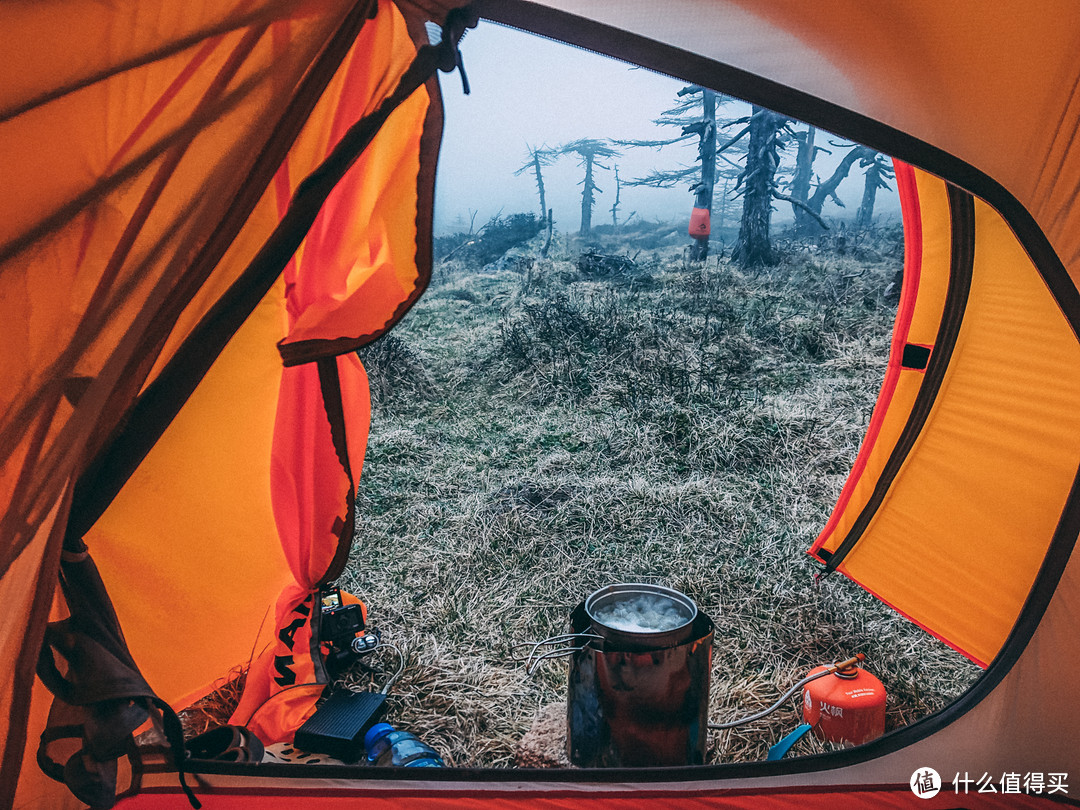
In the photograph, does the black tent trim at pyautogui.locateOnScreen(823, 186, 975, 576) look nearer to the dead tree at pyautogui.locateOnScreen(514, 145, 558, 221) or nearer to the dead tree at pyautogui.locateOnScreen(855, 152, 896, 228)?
the dead tree at pyautogui.locateOnScreen(855, 152, 896, 228)

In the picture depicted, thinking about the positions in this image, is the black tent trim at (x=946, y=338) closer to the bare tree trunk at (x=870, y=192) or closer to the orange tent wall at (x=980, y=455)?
the orange tent wall at (x=980, y=455)

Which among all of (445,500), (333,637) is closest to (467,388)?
(445,500)

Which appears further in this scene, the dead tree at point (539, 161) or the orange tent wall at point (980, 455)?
the dead tree at point (539, 161)

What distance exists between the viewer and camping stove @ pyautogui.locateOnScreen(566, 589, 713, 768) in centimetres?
176

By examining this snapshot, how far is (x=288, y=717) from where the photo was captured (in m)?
2.15

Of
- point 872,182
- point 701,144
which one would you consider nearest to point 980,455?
point 701,144

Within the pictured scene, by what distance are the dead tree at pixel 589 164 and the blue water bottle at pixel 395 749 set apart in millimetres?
19177

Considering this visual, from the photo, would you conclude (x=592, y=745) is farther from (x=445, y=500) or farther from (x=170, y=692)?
(x=445, y=500)

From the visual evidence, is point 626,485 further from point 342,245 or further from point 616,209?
point 616,209

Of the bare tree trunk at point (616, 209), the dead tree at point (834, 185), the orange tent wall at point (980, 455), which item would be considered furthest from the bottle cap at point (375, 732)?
the bare tree trunk at point (616, 209)

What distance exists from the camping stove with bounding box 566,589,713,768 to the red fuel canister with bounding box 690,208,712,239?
897 cm

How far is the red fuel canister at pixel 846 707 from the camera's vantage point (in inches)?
85.4

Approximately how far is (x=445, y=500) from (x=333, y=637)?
1.93 metres

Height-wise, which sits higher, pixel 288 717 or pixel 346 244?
pixel 346 244
